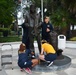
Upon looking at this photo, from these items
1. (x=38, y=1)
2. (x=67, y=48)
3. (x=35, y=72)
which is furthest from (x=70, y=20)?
(x=35, y=72)

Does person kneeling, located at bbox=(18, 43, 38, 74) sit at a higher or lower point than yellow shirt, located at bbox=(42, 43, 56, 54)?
lower

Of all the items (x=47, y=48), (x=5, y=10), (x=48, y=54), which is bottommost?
(x=48, y=54)

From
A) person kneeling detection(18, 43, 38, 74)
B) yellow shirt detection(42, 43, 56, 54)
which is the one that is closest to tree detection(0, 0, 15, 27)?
yellow shirt detection(42, 43, 56, 54)

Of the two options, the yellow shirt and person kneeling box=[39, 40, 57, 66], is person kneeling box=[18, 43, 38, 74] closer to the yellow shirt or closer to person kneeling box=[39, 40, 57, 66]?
person kneeling box=[39, 40, 57, 66]

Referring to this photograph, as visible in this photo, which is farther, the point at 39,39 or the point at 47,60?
the point at 39,39

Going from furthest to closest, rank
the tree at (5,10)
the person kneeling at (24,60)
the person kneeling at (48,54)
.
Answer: the tree at (5,10) → the person kneeling at (48,54) → the person kneeling at (24,60)

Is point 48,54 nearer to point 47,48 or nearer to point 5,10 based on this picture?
point 47,48

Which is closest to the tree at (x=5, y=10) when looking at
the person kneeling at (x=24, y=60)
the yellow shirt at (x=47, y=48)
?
the yellow shirt at (x=47, y=48)

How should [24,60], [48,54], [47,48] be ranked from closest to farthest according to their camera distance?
[24,60], [48,54], [47,48]

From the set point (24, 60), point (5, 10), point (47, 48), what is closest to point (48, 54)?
point (47, 48)

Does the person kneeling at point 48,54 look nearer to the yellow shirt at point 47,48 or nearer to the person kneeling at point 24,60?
the yellow shirt at point 47,48

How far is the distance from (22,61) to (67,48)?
6487 millimetres

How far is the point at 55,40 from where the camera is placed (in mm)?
8172

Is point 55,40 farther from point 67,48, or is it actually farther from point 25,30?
point 67,48
